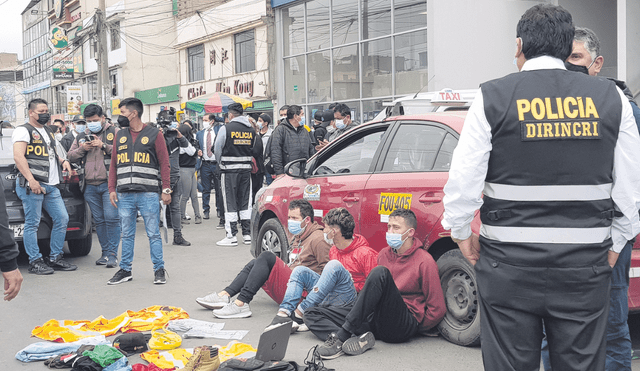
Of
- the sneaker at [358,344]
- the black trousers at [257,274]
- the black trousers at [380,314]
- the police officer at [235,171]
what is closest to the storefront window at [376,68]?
the police officer at [235,171]

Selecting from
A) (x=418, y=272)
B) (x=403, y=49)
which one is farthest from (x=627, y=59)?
(x=418, y=272)

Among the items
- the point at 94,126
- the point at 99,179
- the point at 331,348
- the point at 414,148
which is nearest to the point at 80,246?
the point at 99,179

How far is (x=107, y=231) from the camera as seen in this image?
324 inches

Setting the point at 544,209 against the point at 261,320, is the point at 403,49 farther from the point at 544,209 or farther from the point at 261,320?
the point at 544,209

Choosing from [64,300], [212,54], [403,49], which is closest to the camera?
[64,300]

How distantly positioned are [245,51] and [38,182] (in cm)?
1919

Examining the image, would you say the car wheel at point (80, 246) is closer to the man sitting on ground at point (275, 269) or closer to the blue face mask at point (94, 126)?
the blue face mask at point (94, 126)

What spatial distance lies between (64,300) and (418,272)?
12.3 feet

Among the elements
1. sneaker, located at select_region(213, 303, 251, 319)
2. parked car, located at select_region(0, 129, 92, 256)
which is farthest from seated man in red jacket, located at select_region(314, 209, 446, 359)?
parked car, located at select_region(0, 129, 92, 256)

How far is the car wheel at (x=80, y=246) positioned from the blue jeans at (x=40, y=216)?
2.70ft

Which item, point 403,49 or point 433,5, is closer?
point 433,5

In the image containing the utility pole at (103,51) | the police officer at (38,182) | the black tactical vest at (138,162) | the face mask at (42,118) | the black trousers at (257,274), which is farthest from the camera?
the utility pole at (103,51)

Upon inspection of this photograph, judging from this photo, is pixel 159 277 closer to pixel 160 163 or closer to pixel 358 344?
pixel 160 163

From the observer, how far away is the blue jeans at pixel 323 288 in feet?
16.3
